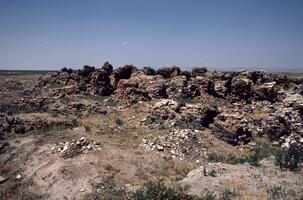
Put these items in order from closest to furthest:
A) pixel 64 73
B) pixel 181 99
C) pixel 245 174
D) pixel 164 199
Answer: pixel 164 199, pixel 245 174, pixel 181 99, pixel 64 73

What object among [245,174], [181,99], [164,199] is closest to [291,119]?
[245,174]

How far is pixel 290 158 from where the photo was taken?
18016mm

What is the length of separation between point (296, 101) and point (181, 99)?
1194 centimetres

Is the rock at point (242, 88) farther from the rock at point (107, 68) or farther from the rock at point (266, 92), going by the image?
the rock at point (107, 68)

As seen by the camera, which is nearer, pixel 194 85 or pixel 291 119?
pixel 291 119

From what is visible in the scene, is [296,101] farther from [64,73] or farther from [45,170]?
[64,73]

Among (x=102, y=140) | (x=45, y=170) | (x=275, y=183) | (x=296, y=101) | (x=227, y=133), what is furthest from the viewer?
(x=296, y=101)

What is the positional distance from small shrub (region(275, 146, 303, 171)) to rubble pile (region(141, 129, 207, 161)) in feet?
14.0

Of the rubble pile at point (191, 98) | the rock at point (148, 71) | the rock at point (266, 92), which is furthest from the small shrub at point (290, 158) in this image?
the rock at point (148, 71)

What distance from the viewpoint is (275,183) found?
1504cm

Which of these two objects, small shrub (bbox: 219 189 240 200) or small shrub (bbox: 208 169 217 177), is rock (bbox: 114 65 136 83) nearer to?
small shrub (bbox: 208 169 217 177)

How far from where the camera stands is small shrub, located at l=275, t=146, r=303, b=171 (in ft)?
56.5

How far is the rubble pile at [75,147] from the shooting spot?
18594 mm

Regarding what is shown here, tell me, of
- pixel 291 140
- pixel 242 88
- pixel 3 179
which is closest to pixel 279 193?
pixel 291 140
